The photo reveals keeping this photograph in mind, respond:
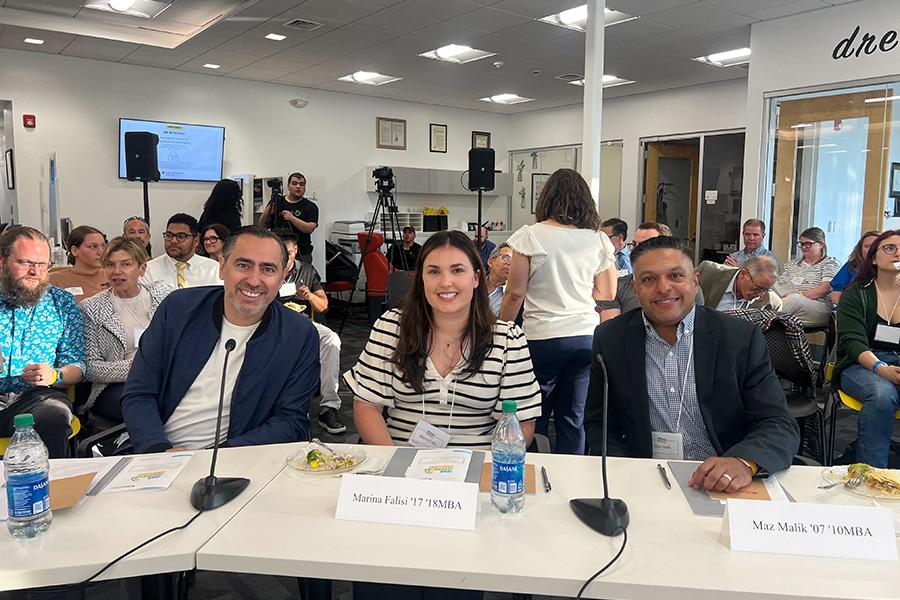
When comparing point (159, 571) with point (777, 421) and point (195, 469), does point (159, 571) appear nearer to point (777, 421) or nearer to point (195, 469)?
point (195, 469)

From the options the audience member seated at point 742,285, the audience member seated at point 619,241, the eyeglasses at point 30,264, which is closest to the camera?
the eyeglasses at point 30,264

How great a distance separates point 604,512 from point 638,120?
935 cm

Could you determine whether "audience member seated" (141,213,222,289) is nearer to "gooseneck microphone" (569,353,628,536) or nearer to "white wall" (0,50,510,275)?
"gooseneck microphone" (569,353,628,536)

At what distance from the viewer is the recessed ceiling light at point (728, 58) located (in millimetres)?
7297

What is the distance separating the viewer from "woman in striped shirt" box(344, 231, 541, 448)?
2051mm

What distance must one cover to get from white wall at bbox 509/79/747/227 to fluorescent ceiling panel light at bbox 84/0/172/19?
6481 mm

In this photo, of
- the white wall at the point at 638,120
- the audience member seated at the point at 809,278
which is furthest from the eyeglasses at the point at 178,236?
the white wall at the point at 638,120

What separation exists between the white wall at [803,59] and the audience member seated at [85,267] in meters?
5.57

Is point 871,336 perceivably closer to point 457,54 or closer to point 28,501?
point 28,501

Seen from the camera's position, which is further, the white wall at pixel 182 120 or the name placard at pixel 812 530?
the white wall at pixel 182 120

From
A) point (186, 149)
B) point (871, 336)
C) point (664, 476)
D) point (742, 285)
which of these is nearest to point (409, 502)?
point (664, 476)

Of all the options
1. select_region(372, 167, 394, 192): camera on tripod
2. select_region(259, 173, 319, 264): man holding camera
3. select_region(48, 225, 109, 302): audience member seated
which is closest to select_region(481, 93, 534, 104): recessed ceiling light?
select_region(372, 167, 394, 192): camera on tripod

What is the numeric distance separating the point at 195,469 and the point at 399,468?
1.70 feet

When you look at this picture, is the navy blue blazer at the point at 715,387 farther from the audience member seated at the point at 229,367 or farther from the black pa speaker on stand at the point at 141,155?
the black pa speaker on stand at the point at 141,155
